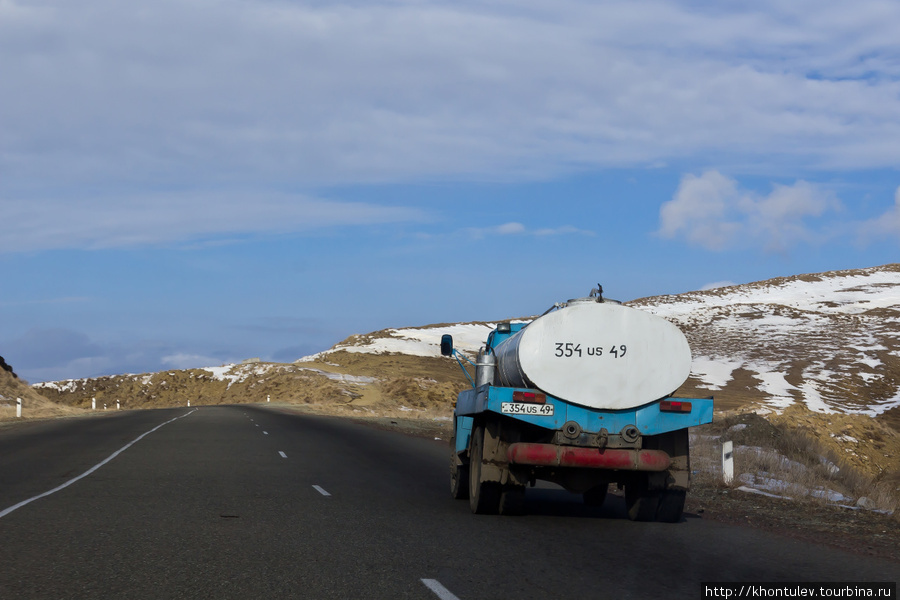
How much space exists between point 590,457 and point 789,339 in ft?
310

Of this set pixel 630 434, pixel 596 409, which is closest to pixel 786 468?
pixel 630 434

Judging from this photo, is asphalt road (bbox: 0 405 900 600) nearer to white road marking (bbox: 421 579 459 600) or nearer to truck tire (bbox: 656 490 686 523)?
white road marking (bbox: 421 579 459 600)

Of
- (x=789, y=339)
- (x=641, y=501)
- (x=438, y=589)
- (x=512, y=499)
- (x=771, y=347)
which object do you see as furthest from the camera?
(x=789, y=339)

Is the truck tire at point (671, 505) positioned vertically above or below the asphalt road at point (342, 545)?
above

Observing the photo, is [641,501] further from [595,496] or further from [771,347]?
[771,347]

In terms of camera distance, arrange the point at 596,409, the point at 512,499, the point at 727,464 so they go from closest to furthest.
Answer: the point at 596,409
the point at 512,499
the point at 727,464

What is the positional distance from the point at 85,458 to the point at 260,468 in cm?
460

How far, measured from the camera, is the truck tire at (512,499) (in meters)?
11.8

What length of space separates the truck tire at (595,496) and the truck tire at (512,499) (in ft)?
6.17

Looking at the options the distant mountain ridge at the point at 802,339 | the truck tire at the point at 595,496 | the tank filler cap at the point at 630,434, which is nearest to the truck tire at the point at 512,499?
the tank filler cap at the point at 630,434

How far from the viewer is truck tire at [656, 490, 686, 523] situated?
446 inches

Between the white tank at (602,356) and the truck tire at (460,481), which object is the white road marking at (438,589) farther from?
Result: the truck tire at (460,481)

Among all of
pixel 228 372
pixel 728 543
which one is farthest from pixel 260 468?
pixel 228 372

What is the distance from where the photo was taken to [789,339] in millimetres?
98812
